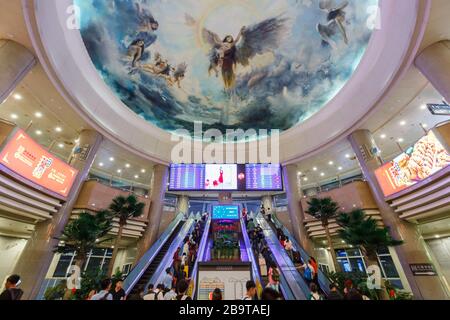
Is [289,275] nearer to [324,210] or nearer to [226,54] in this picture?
[324,210]

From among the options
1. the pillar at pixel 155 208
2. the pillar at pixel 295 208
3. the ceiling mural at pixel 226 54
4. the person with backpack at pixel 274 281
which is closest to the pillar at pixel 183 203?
the pillar at pixel 155 208

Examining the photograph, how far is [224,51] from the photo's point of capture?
45.6ft

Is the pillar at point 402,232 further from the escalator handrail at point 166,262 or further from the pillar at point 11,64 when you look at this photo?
the pillar at point 11,64

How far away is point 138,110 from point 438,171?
55.1 ft

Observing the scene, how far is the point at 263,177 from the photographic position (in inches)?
572

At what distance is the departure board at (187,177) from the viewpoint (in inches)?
560

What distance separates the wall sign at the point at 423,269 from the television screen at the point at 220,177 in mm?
9583

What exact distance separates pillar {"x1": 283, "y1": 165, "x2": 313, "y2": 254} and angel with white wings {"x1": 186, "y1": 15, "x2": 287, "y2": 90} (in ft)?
28.8

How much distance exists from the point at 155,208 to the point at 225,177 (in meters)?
5.56

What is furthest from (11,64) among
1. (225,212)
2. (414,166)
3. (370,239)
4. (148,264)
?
(414,166)

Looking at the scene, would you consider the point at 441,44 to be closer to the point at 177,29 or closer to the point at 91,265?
the point at 177,29

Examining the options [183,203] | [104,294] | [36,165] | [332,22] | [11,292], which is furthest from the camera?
[183,203]
